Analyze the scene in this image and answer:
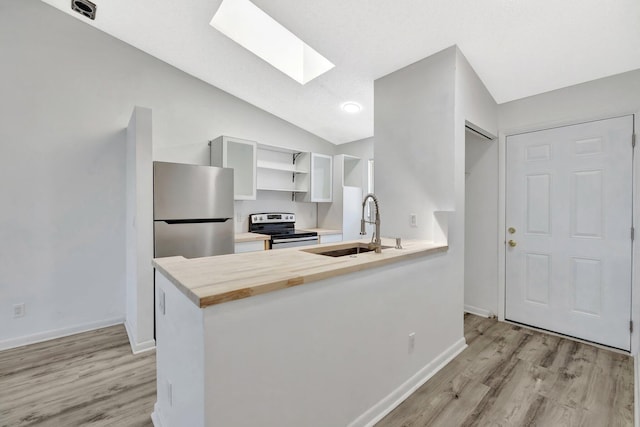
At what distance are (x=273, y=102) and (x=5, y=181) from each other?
111 inches

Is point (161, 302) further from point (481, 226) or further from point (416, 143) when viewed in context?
point (481, 226)

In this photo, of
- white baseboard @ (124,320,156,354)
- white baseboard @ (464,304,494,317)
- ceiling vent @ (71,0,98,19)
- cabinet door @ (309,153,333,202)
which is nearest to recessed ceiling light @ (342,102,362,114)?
cabinet door @ (309,153,333,202)

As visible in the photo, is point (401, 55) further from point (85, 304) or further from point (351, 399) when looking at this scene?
point (85, 304)

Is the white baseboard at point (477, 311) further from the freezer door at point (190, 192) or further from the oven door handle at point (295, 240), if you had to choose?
the freezer door at point (190, 192)

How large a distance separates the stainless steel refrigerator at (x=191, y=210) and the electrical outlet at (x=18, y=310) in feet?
4.45

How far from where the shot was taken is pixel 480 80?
2793 mm

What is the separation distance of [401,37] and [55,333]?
13.8 ft

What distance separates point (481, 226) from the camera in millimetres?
3291

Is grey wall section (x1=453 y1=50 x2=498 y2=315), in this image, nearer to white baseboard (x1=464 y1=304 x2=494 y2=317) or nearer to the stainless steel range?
white baseboard (x1=464 y1=304 x2=494 y2=317)

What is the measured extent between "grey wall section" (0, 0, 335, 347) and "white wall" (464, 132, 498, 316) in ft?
11.4

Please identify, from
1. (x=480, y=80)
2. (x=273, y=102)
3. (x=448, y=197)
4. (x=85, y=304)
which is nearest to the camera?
(x=448, y=197)

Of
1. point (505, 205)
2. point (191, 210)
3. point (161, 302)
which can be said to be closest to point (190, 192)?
point (191, 210)

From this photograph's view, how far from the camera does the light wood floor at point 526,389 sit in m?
1.72

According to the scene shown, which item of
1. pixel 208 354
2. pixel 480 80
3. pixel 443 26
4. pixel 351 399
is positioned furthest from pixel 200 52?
pixel 351 399
